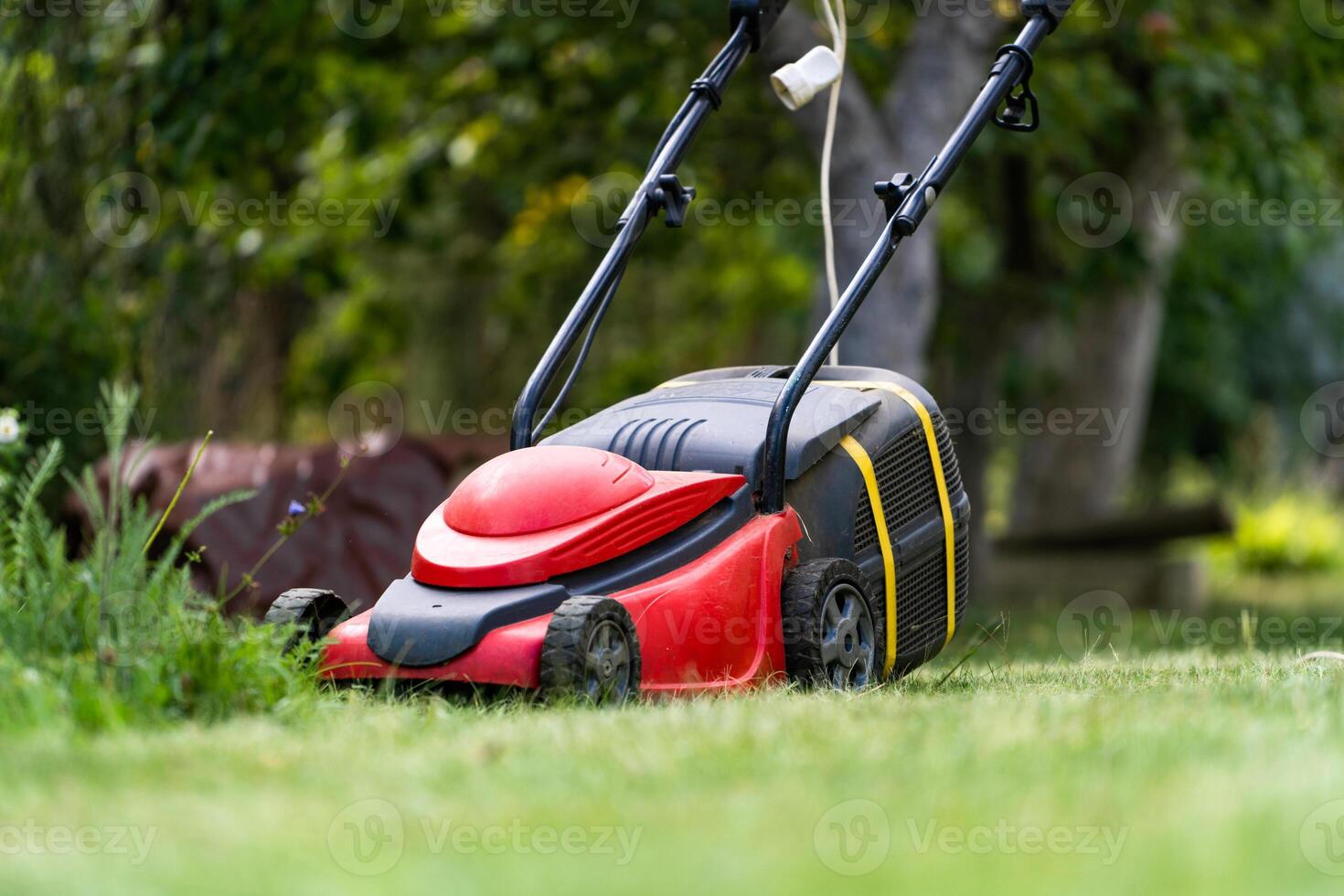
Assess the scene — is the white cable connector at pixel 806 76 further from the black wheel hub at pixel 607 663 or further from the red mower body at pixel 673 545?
the black wheel hub at pixel 607 663

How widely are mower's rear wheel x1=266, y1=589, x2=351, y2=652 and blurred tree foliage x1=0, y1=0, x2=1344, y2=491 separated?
3.50m

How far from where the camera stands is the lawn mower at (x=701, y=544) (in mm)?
3375

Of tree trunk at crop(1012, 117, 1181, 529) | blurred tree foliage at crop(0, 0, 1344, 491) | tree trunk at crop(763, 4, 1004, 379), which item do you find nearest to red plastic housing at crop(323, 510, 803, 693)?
tree trunk at crop(763, 4, 1004, 379)

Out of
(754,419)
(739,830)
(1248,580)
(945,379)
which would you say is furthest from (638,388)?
(739,830)

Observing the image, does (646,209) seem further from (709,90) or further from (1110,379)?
(1110,379)

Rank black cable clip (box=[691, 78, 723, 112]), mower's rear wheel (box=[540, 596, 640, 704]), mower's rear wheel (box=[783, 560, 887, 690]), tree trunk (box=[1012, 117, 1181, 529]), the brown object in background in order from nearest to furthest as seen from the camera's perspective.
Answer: mower's rear wheel (box=[540, 596, 640, 704]) < mower's rear wheel (box=[783, 560, 887, 690]) < black cable clip (box=[691, 78, 723, 112]) < the brown object in background < tree trunk (box=[1012, 117, 1181, 529])

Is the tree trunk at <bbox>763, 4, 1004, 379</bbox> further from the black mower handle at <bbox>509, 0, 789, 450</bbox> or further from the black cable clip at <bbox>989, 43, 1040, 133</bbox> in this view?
the black cable clip at <bbox>989, 43, 1040, 133</bbox>

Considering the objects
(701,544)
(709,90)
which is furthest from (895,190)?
(701,544)

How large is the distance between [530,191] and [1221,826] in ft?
26.9

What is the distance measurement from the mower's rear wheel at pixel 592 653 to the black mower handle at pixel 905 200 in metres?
0.58

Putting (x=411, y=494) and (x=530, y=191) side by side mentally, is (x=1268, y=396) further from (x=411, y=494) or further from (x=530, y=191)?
(x=411, y=494)

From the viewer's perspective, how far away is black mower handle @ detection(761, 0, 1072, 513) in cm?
372

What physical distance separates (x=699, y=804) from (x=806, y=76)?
2667 mm

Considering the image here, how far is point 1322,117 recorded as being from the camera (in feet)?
28.5
